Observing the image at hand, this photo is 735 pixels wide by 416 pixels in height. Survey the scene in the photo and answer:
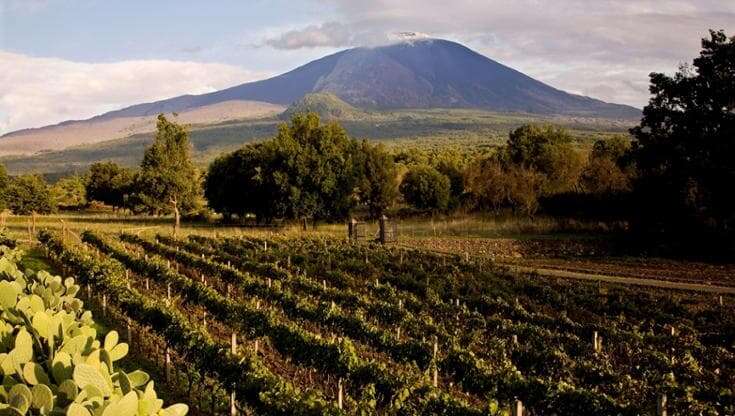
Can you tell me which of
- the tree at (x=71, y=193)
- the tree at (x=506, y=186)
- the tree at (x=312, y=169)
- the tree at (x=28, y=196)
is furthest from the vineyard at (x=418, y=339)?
the tree at (x=71, y=193)

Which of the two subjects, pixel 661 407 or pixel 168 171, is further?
pixel 168 171

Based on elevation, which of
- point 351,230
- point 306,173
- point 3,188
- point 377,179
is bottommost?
point 351,230

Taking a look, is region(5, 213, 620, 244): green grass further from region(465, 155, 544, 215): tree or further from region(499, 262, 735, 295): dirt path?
region(499, 262, 735, 295): dirt path

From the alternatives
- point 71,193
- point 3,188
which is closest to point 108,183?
point 3,188

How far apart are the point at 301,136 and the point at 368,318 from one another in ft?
112

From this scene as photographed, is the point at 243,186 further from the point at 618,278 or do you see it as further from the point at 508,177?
the point at 618,278

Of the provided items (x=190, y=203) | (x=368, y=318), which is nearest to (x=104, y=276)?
(x=368, y=318)

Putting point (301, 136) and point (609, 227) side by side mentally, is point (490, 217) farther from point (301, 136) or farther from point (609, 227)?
point (301, 136)

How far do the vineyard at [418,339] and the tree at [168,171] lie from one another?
1746 cm

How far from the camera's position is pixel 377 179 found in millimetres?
64625

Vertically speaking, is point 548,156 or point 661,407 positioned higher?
point 548,156

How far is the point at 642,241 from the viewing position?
40031mm

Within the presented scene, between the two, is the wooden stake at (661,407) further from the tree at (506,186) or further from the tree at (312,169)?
the tree at (506,186)

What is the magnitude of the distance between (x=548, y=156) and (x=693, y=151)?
24.5 meters
